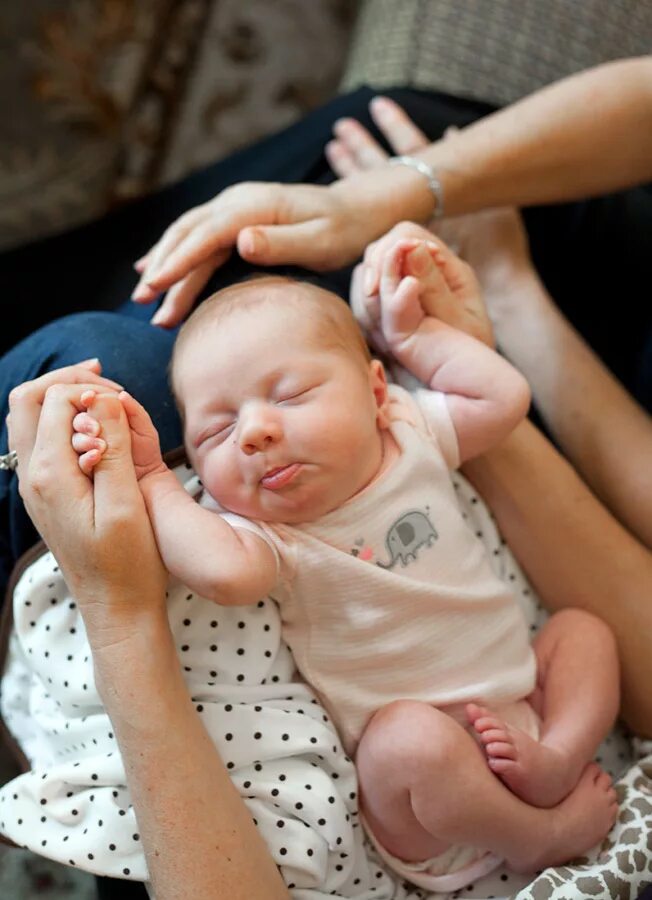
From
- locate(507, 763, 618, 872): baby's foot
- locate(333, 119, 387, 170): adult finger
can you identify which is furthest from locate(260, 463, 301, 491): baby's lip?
locate(333, 119, 387, 170): adult finger

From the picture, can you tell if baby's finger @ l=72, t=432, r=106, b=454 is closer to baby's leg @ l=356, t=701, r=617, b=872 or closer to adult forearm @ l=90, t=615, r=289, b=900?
adult forearm @ l=90, t=615, r=289, b=900

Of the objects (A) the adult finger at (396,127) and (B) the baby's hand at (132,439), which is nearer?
(B) the baby's hand at (132,439)

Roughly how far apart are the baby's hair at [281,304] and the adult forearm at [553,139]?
33 centimetres

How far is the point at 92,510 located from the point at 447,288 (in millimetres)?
487

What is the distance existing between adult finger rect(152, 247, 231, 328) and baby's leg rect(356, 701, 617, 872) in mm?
502

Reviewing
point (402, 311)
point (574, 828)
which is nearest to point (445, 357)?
point (402, 311)

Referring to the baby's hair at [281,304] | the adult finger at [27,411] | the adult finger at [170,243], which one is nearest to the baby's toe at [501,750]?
the baby's hair at [281,304]

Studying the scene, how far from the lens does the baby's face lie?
890 mm

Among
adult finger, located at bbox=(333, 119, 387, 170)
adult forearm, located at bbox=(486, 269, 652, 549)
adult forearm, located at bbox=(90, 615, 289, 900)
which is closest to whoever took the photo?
adult forearm, located at bbox=(90, 615, 289, 900)

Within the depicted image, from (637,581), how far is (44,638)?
2.19 feet

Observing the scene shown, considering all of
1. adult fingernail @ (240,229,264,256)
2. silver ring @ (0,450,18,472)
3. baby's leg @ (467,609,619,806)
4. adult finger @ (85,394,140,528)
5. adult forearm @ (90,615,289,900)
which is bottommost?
baby's leg @ (467,609,619,806)

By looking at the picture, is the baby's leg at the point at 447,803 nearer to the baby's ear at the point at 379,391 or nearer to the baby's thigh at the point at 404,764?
the baby's thigh at the point at 404,764

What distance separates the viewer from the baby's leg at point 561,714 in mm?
915

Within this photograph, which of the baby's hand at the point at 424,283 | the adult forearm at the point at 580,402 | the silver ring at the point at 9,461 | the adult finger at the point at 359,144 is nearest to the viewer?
the silver ring at the point at 9,461
